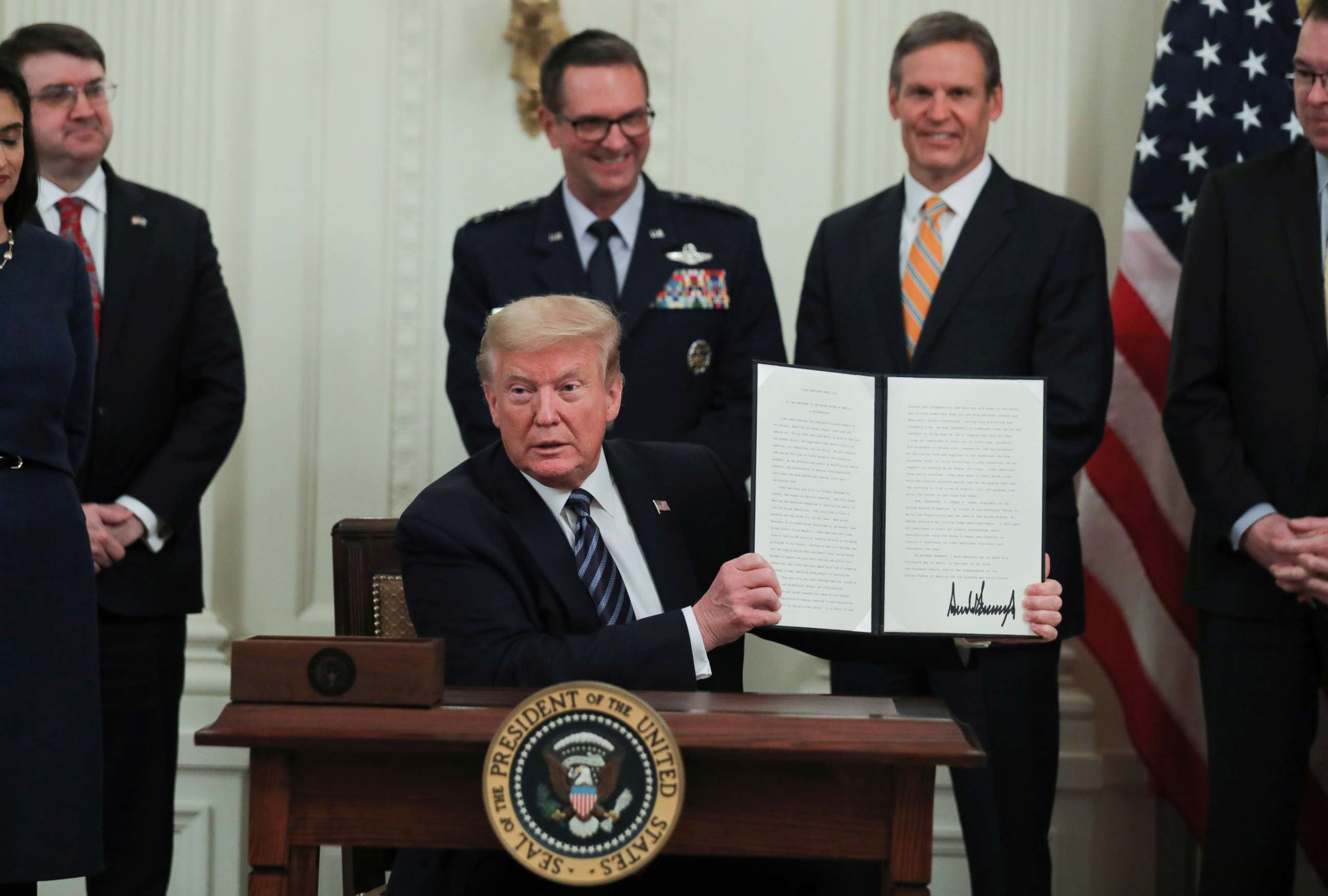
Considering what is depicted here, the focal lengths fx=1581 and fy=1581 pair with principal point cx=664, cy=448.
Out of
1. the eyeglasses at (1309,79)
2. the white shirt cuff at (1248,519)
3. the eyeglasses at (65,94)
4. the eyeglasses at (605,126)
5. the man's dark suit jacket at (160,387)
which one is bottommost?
the white shirt cuff at (1248,519)

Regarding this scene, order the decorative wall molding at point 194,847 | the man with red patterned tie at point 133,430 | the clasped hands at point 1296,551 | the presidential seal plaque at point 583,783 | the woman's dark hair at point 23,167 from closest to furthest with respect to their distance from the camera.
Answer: the presidential seal plaque at point 583,783, the woman's dark hair at point 23,167, the clasped hands at point 1296,551, the man with red patterned tie at point 133,430, the decorative wall molding at point 194,847

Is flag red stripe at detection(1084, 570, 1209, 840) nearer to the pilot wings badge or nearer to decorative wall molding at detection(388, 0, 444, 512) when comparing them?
the pilot wings badge

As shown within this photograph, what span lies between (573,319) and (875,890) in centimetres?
102

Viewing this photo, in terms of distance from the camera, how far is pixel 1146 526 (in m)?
4.13

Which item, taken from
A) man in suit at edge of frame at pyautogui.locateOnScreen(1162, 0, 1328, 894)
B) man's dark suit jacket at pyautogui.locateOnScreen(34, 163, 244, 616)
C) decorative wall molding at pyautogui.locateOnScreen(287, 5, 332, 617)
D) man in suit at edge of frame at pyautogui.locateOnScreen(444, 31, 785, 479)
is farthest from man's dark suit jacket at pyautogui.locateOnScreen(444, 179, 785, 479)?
man in suit at edge of frame at pyautogui.locateOnScreen(1162, 0, 1328, 894)

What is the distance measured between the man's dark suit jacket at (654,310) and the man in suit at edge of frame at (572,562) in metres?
0.73

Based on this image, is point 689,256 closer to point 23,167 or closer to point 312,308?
point 312,308

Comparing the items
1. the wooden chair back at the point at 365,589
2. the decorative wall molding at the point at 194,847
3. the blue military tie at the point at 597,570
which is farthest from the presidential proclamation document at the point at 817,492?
the decorative wall molding at the point at 194,847

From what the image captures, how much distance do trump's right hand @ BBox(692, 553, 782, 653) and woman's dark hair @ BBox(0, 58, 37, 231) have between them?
1518 mm

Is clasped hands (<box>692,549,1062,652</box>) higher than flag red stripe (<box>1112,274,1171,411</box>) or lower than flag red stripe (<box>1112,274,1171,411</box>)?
lower

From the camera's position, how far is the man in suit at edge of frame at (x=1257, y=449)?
11.1ft

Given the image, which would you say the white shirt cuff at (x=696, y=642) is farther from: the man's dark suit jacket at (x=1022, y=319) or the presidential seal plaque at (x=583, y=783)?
the man's dark suit jacket at (x=1022, y=319)

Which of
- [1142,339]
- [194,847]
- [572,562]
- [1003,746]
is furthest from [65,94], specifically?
[1142,339]

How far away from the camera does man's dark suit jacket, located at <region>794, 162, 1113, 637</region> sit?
3.42 meters
